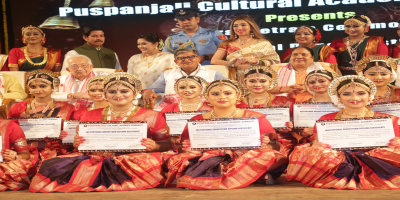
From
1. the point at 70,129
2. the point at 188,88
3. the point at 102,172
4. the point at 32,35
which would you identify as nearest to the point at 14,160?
the point at 70,129

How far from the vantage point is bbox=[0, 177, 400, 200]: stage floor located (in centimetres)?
384

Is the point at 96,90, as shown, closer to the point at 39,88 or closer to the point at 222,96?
the point at 39,88

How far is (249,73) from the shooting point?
18.2 ft

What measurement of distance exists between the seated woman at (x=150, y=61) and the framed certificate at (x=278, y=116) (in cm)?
217

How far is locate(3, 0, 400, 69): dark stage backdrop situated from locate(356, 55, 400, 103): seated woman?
2401mm

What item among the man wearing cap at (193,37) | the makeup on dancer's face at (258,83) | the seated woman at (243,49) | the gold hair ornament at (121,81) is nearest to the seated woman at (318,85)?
the makeup on dancer's face at (258,83)

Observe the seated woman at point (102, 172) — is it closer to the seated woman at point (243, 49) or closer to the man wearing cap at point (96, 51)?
the seated woman at point (243, 49)

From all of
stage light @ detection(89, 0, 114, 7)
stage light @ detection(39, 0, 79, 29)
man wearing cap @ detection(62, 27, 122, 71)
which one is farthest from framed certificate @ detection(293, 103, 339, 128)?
stage light @ detection(39, 0, 79, 29)

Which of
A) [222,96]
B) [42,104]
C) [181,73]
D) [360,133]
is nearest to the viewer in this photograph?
[360,133]

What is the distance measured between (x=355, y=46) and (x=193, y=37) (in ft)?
7.25

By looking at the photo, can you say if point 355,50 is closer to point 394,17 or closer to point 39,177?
point 394,17

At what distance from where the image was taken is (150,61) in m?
7.12

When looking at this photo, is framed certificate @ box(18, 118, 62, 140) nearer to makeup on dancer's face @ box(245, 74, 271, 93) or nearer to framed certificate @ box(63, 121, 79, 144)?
framed certificate @ box(63, 121, 79, 144)

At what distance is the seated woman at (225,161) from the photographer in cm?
429
